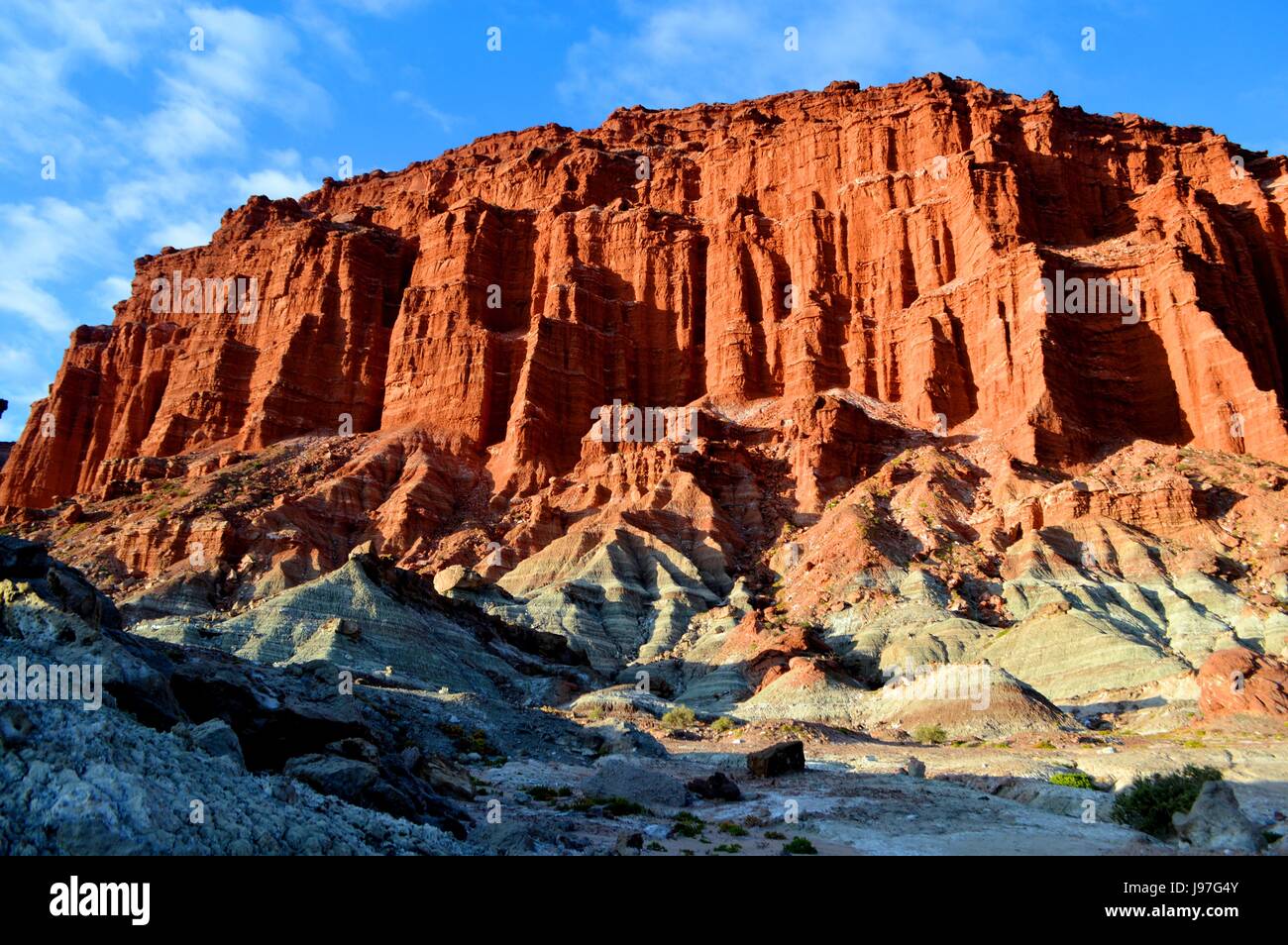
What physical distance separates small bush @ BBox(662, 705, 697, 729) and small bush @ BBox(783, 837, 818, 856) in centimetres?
2707

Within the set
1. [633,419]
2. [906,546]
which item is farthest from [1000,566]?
[633,419]

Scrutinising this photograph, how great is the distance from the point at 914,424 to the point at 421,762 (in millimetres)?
80223

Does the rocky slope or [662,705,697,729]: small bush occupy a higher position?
the rocky slope

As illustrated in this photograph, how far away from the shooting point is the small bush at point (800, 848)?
1509cm

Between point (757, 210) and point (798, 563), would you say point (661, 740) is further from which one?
point (757, 210)

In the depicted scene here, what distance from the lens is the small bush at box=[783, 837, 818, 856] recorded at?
15086 mm

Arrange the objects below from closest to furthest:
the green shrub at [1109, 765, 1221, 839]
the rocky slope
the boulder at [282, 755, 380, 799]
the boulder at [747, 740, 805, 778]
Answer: the boulder at [282, 755, 380, 799] → the green shrub at [1109, 765, 1221, 839] → the boulder at [747, 740, 805, 778] → the rocky slope

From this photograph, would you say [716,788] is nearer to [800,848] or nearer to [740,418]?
[800,848]

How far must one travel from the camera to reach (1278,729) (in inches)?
1214

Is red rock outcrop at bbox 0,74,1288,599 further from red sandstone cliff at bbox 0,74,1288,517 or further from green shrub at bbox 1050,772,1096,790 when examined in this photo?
green shrub at bbox 1050,772,1096,790

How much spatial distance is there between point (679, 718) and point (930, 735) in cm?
1186
